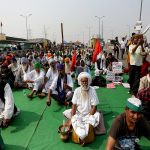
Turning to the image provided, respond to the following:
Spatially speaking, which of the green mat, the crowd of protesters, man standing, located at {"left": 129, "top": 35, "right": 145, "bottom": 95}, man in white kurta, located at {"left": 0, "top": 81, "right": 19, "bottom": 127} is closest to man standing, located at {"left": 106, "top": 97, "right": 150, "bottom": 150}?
the crowd of protesters

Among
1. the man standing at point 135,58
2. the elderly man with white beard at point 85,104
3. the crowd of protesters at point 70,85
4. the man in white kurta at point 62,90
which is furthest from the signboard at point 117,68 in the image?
the elderly man with white beard at point 85,104

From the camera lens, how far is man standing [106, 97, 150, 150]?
2.98m

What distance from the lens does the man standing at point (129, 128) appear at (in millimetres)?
2985

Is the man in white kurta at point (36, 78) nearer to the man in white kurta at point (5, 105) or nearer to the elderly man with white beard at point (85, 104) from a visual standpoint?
the man in white kurta at point (5, 105)

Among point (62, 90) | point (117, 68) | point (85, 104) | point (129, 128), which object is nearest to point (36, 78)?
point (62, 90)

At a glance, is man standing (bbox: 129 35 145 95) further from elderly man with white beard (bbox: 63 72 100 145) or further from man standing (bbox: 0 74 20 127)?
man standing (bbox: 0 74 20 127)

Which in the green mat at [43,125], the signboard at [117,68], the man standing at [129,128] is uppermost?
the man standing at [129,128]

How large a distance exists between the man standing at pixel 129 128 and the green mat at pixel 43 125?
1276 mm

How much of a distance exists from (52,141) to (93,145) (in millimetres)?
784

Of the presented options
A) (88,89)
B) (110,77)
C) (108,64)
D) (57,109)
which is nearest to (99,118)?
(88,89)

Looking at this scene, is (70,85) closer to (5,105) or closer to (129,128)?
(5,105)

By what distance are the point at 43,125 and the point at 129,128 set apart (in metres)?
2.88

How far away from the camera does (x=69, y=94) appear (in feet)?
23.5

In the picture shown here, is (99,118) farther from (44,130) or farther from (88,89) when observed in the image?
(44,130)
